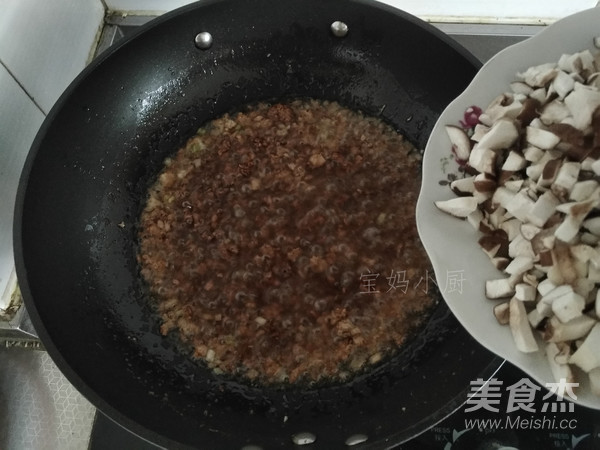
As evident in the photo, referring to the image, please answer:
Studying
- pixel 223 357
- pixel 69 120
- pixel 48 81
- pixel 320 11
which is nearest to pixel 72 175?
pixel 69 120

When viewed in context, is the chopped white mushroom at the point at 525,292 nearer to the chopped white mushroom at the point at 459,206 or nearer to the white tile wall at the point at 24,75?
the chopped white mushroom at the point at 459,206

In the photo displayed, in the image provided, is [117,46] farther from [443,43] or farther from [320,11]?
[443,43]

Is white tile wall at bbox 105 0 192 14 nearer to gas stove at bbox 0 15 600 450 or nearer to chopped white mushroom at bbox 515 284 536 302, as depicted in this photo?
gas stove at bbox 0 15 600 450

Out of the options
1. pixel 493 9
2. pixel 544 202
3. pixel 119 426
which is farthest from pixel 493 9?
pixel 119 426

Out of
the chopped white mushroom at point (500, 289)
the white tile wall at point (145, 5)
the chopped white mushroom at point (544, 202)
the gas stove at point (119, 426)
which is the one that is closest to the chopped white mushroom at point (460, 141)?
the chopped white mushroom at point (544, 202)

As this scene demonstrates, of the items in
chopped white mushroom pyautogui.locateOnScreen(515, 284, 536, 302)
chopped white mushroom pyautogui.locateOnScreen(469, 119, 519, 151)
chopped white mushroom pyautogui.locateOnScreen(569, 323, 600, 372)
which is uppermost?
chopped white mushroom pyautogui.locateOnScreen(469, 119, 519, 151)

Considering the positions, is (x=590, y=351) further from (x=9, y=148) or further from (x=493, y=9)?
(x=9, y=148)

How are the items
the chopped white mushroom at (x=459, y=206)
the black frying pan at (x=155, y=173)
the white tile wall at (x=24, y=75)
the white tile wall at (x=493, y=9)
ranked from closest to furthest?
the chopped white mushroom at (x=459, y=206), the black frying pan at (x=155, y=173), the white tile wall at (x=24, y=75), the white tile wall at (x=493, y=9)

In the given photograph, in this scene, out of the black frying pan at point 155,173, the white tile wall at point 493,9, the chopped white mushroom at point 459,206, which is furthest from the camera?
the white tile wall at point 493,9

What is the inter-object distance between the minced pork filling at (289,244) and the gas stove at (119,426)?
172 mm

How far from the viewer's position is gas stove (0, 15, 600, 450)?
88cm

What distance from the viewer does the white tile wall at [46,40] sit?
1008mm

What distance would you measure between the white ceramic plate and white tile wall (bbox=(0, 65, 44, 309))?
2.63 feet

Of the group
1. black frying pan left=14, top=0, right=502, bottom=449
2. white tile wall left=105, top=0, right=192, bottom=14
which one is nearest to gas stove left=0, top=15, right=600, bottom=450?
black frying pan left=14, top=0, right=502, bottom=449
